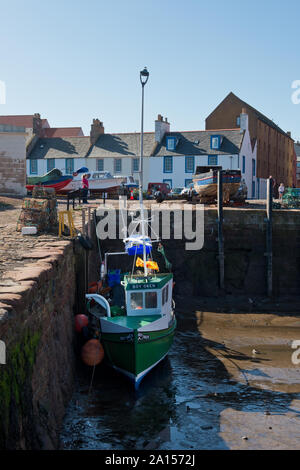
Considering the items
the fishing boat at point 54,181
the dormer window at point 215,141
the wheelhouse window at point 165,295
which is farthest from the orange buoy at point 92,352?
the dormer window at point 215,141

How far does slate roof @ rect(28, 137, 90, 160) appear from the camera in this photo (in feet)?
153

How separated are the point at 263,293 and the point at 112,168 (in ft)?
87.2

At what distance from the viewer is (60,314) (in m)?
11.5

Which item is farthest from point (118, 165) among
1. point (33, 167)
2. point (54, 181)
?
point (54, 181)

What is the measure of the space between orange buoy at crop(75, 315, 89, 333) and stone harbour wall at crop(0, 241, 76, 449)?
2.47ft

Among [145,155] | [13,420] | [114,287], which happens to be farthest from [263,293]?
[145,155]

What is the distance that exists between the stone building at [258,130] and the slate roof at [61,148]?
42.7ft

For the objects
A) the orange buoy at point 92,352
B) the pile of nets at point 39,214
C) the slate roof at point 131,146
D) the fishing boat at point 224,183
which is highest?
the slate roof at point 131,146

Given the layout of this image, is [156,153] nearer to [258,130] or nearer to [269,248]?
[258,130]

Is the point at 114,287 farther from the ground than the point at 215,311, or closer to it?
farther from the ground

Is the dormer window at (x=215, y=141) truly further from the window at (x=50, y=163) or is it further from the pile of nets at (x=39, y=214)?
the pile of nets at (x=39, y=214)

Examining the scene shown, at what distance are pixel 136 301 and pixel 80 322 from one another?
1551mm

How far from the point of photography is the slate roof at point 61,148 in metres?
46.5

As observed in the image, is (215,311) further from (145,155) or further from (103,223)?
Answer: (145,155)
